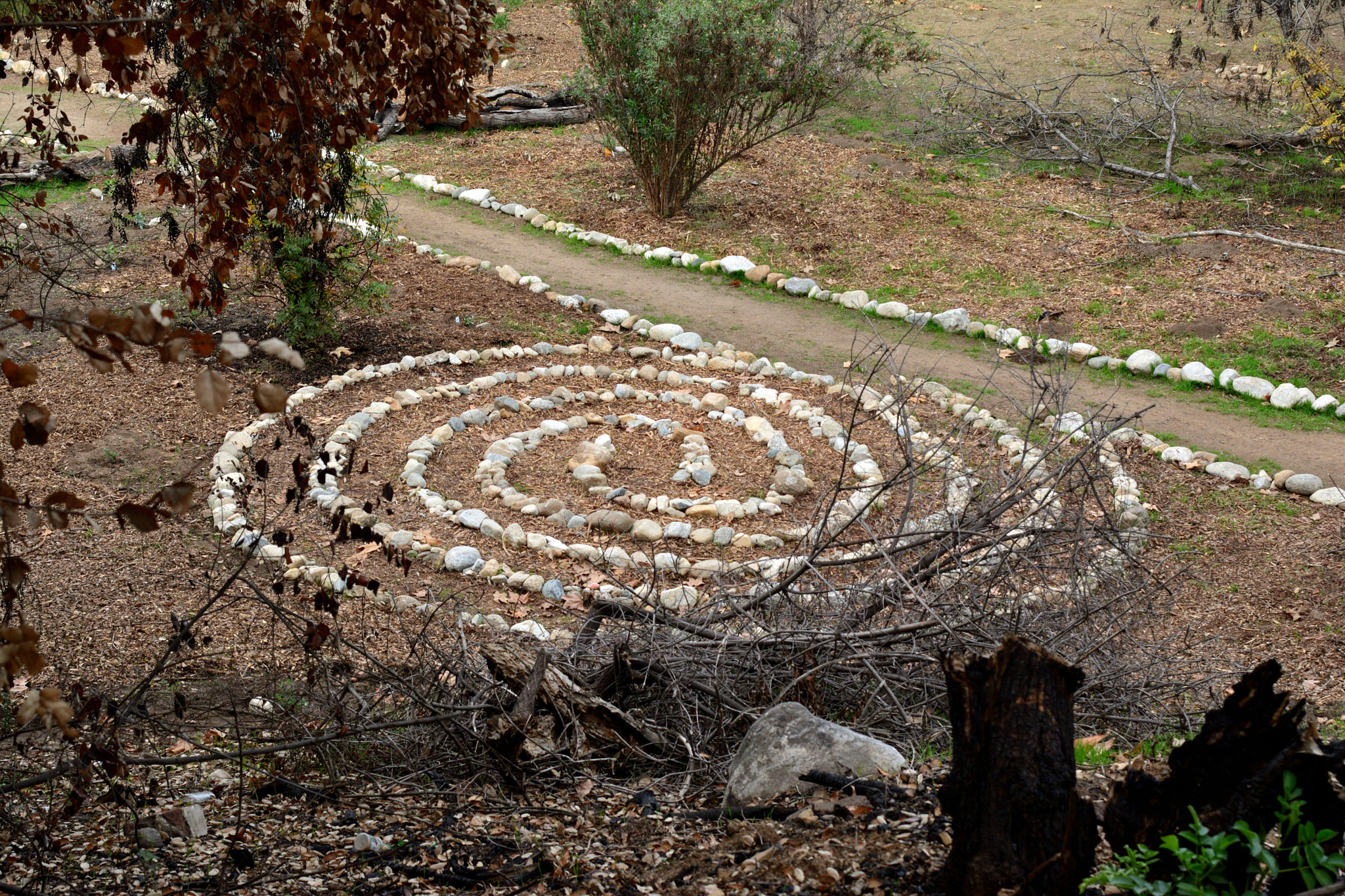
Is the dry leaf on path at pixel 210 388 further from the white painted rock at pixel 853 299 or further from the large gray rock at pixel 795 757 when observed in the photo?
the white painted rock at pixel 853 299

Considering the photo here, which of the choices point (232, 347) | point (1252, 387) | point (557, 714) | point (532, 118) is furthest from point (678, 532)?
point (532, 118)

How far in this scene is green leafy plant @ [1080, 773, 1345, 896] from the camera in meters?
1.94

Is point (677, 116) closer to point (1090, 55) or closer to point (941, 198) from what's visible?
point (941, 198)

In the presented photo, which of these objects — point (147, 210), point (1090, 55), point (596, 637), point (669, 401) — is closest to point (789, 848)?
point (596, 637)

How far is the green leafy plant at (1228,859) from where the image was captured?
194 centimetres

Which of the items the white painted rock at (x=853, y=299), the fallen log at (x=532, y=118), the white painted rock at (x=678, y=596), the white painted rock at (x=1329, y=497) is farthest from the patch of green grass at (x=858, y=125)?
the white painted rock at (x=678, y=596)

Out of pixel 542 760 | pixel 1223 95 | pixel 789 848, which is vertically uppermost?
pixel 1223 95

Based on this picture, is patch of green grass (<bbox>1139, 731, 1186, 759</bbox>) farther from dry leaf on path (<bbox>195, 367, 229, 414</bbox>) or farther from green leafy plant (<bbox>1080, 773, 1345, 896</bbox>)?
dry leaf on path (<bbox>195, 367, 229, 414</bbox>)

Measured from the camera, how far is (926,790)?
2969 mm

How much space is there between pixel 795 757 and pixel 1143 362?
21.9 feet

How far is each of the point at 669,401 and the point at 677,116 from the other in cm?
399

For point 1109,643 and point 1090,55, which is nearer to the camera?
point 1109,643

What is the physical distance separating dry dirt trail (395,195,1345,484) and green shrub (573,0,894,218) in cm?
131

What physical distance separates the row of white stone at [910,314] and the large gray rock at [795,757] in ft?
14.2
